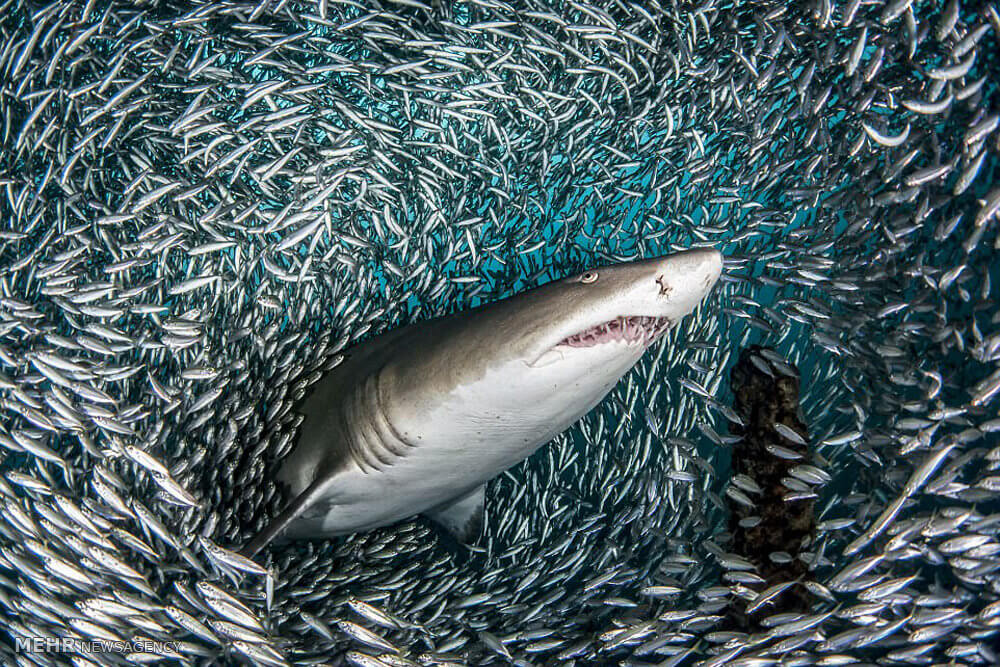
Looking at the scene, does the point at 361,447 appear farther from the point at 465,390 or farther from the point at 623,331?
the point at 623,331

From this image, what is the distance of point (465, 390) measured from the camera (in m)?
3.09

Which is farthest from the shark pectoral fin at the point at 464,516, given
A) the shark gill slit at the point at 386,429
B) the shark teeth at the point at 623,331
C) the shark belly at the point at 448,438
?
the shark teeth at the point at 623,331

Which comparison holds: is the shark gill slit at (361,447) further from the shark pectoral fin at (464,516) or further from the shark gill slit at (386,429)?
the shark pectoral fin at (464,516)

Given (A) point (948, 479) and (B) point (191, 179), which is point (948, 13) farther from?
(B) point (191, 179)

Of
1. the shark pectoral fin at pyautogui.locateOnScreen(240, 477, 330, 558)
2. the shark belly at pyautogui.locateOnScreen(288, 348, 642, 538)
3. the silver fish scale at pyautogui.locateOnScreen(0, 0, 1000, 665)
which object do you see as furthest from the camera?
the shark pectoral fin at pyautogui.locateOnScreen(240, 477, 330, 558)

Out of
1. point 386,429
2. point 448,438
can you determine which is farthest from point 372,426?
point 448,438

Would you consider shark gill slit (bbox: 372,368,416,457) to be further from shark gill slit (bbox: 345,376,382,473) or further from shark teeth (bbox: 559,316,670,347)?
shark teeth (bbox: 559,316,670,347)

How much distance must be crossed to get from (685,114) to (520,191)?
1733 mm

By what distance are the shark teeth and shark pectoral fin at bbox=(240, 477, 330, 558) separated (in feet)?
6.49

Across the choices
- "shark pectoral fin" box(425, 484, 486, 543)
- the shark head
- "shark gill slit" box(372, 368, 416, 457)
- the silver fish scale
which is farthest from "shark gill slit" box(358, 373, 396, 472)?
"shark pectoral fin" box(425, 484, 486, 543)

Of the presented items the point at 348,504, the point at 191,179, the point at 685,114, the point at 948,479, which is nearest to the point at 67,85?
the point at 191,179

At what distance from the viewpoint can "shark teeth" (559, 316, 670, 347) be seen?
2693mm

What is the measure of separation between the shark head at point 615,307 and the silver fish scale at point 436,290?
1443 mm

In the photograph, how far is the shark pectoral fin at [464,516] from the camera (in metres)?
4.77
